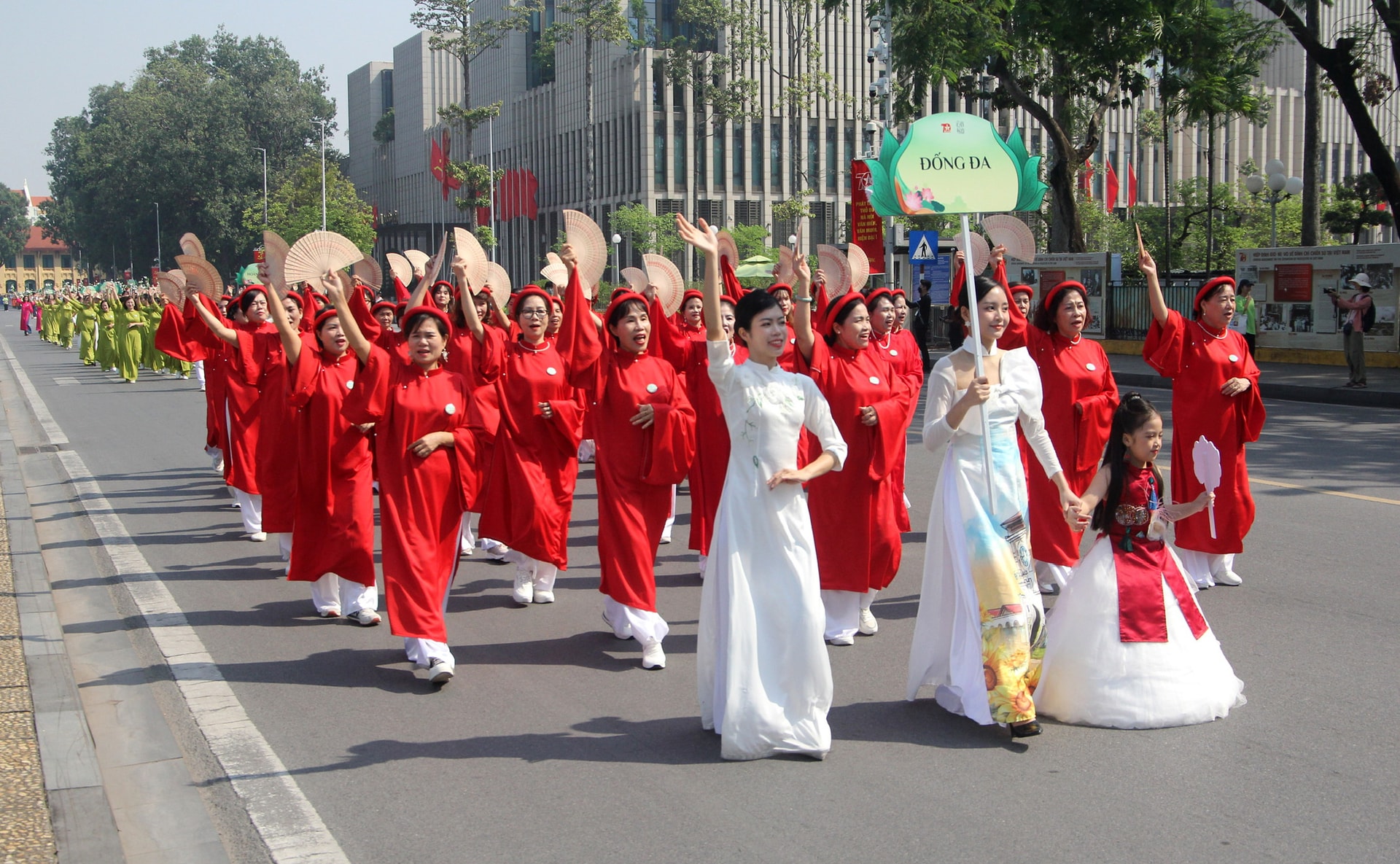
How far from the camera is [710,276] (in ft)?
15.8

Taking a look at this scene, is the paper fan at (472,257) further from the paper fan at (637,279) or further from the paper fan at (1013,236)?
the paper fan at (1013,236)

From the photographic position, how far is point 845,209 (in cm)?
6669

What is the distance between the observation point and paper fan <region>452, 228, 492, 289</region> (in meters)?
7.45

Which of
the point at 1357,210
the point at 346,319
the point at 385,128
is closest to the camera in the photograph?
the point at 346,319

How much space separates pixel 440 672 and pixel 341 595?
1.74 metres

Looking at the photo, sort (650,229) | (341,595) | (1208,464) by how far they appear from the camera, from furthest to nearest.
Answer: (650,229) → (341,595) → (1208,464)

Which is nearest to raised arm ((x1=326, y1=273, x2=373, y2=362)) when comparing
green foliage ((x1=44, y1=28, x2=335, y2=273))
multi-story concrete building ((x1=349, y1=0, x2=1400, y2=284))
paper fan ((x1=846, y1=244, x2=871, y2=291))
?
paper fan ((x1=846, y1=244, x2=871, y2=291))

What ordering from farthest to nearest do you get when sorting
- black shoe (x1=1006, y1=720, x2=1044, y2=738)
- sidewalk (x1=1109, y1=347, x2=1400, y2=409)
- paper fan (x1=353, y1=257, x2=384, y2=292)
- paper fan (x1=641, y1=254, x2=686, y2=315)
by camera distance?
sidewalk (x1=1109, y1=347, x2=1400, y2=409) < paper fan (x1=353, y1=257, x2=384, y2=292) < paper fan (x1=641, y1=254, x2=686, y2=315) < black shoe (x1=1006, y1=720, x2=1044, y2=738)

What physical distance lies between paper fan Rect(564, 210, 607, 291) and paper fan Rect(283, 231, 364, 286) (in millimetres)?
1143

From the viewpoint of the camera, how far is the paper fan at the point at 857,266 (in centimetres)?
820

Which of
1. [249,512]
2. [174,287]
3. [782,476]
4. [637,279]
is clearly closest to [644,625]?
[782,476]

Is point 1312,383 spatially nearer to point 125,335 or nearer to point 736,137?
point 125,335

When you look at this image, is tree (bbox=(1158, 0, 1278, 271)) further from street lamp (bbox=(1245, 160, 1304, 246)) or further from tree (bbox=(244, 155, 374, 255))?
tree (bbox=(244, 155, 374, 255))

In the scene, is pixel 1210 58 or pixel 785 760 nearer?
pixel 785 760
